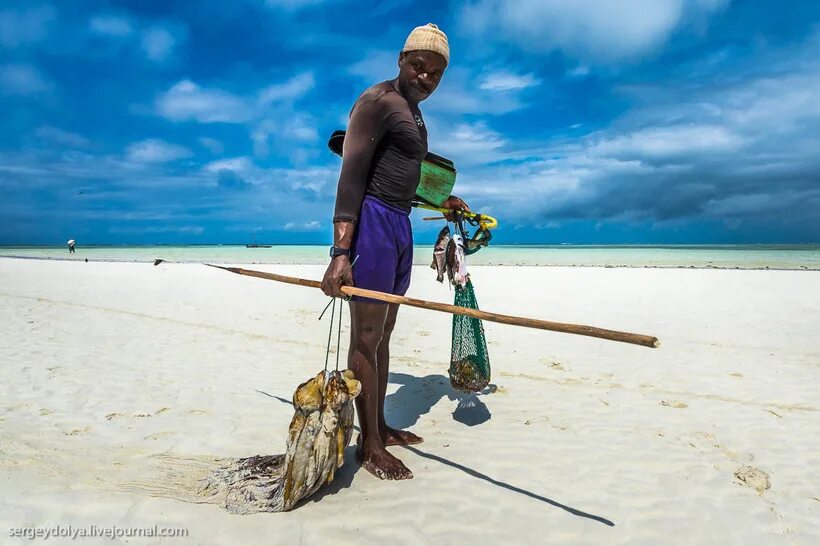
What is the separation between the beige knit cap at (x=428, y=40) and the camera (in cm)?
267

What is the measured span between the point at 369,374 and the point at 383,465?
606mm

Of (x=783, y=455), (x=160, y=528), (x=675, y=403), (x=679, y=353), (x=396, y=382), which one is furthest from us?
(x=679, y=353)

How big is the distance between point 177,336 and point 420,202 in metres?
5.49

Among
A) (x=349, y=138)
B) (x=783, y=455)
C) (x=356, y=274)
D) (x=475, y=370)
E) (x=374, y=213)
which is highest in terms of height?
(x=349, y=138)

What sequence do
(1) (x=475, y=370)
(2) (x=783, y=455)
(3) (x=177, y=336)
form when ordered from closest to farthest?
(2) (x=783, y=455), (1) (x=475, y=370), (3) (x=177, y=336)

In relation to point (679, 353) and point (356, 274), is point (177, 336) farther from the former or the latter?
point (679, 353)

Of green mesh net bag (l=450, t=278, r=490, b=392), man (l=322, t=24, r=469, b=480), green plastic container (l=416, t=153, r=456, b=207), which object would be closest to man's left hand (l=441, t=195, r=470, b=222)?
green plastic container (l=416, t=153, r=456, b=207)

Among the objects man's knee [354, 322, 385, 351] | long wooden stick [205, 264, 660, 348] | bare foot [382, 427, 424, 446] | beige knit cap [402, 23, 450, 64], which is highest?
beige knit cap [402, 23, 450, 64]

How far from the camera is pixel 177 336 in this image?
23.2 ft

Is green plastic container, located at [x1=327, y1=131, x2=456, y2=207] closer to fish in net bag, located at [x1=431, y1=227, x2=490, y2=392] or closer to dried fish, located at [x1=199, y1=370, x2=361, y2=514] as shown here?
fish in net bag, located at [x1=431, y1=227, x2=490, y2=392]

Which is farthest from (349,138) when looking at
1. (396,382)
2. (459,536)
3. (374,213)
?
(396,382)

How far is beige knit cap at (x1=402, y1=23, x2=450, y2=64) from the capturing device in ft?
8.75

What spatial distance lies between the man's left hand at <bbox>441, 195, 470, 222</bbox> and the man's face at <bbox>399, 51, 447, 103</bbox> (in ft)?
3.67

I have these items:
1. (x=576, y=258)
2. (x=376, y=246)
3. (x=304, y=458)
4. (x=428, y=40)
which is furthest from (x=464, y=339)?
(x=576, y=258)
